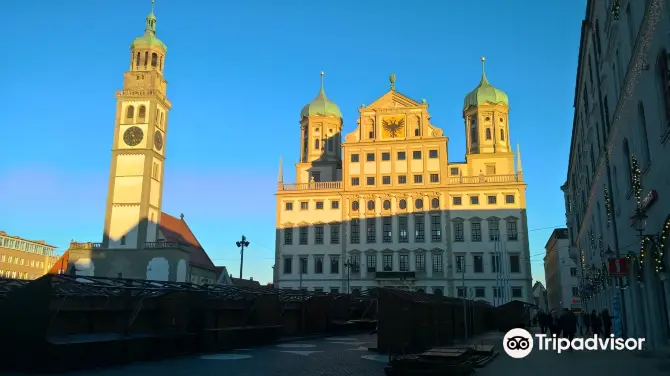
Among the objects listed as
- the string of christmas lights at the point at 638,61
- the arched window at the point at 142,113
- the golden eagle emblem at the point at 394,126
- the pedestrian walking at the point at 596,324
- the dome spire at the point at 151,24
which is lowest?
the pedestrian walking at the point at 596,324

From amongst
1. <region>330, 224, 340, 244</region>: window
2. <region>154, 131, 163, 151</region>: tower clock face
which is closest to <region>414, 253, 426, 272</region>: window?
<region>330, 224, 340, 244</region>: window

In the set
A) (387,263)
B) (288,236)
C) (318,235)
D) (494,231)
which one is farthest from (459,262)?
(288,236)

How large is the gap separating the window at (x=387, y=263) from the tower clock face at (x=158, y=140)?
98.9 feet

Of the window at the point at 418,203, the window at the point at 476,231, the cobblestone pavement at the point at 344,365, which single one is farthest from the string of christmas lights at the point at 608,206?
the window at the point at 418,203

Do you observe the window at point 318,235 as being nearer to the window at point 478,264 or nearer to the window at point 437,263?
the window at point 437,263

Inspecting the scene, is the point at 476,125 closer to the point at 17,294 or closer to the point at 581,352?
the point at 581,352

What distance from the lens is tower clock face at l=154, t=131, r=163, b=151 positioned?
62531 mm

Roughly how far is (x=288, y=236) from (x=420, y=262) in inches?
690

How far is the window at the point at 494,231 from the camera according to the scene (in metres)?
66.6

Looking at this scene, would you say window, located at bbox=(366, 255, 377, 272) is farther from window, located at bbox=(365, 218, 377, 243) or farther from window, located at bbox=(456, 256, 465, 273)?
window, located at bbox=(456, 256, 465, 273)

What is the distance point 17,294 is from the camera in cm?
1465

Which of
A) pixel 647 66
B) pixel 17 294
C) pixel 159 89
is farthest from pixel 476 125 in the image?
pixel 17 294

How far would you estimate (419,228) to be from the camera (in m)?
68.8

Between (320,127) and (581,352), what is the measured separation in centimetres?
6576
